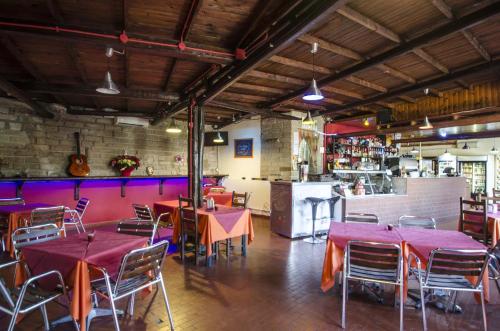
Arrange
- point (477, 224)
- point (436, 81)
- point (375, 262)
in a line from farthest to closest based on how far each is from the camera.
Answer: point (436, 81)
point (477, 224)
point (375, 262)

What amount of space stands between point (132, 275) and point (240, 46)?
10.6 ft

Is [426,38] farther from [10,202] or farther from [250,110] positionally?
[10,202]

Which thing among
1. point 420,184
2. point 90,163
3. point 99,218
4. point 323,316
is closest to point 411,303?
point 323,316

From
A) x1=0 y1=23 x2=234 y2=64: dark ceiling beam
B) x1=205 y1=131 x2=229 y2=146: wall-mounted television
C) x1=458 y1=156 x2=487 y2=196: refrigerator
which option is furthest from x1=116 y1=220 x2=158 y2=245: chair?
x1=458 y1=156 x2=487 y2=196: refrigerator

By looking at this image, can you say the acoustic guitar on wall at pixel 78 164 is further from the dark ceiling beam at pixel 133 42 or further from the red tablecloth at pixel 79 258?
the red tablecloth at pixel 79 258

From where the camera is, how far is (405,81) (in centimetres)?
594

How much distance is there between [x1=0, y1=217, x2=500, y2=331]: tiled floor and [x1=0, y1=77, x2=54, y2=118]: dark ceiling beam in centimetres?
397

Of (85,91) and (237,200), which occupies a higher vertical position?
(85,91)

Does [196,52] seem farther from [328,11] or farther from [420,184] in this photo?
[420,184]

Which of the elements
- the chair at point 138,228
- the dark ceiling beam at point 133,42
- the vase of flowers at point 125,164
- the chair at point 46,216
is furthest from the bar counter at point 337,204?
the vase of flowers at point 125,164

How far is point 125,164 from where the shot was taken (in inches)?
338

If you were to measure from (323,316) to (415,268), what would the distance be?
1.08 meters

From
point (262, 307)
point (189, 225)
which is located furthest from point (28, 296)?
point (189, 225)

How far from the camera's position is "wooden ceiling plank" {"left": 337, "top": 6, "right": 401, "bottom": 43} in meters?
3.42
